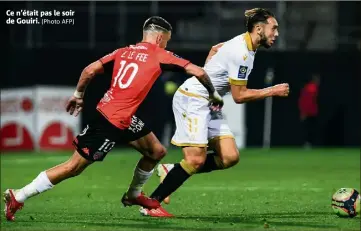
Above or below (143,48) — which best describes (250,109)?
below

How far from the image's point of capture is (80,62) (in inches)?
1088

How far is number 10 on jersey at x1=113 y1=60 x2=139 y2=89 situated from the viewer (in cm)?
1041

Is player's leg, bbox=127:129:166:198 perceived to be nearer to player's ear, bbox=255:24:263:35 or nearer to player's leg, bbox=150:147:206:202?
player's leg, bbox=150:147:206:202

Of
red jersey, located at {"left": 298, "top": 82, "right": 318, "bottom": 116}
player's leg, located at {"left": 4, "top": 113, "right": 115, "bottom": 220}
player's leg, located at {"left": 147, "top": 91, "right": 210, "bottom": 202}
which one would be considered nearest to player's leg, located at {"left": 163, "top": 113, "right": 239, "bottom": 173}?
player's leg, located at {"left": 147, "top": 91, "right": 210, "bottom": 202}

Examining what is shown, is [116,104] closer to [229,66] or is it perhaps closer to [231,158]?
[229,66]

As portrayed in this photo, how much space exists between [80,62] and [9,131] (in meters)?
2.92

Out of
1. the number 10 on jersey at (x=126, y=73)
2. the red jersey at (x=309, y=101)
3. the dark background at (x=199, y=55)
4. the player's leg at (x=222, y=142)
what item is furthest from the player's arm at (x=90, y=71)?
the red jersey at (x=309, y=101)

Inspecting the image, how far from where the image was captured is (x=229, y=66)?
1089cm

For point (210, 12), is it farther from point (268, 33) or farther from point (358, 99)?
point (268, 33)

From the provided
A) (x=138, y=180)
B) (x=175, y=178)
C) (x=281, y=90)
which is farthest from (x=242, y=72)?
(x=138, y=180)

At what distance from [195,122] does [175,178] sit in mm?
645

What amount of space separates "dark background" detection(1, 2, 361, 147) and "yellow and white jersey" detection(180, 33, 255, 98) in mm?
15936

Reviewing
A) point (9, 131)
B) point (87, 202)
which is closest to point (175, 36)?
point (9, 131)

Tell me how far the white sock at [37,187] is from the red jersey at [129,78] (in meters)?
0.90
